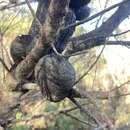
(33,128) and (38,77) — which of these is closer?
(38,77)

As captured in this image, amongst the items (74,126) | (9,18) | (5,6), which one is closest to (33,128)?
(74,126)

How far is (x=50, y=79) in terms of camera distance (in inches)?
44.7

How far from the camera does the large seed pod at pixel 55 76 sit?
3.67 ft

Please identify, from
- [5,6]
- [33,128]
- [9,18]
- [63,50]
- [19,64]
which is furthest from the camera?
[33,128]

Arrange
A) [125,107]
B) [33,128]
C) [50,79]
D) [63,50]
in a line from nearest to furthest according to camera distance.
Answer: [50,79], [63,50], [33,128], [125,107]

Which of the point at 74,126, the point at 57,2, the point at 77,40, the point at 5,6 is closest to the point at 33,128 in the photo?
the point at 74,126

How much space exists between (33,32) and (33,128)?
11.6 ft

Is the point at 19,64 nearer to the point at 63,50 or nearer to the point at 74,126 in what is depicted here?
the point at 63,50

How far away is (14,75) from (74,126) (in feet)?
11.6

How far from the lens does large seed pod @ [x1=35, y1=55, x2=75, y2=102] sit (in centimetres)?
112

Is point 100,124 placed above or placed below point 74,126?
above

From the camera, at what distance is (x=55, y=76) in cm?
112

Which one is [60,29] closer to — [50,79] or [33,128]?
[50,79]

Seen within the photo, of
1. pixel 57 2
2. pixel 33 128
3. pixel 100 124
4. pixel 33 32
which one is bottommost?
pixel 33 128
